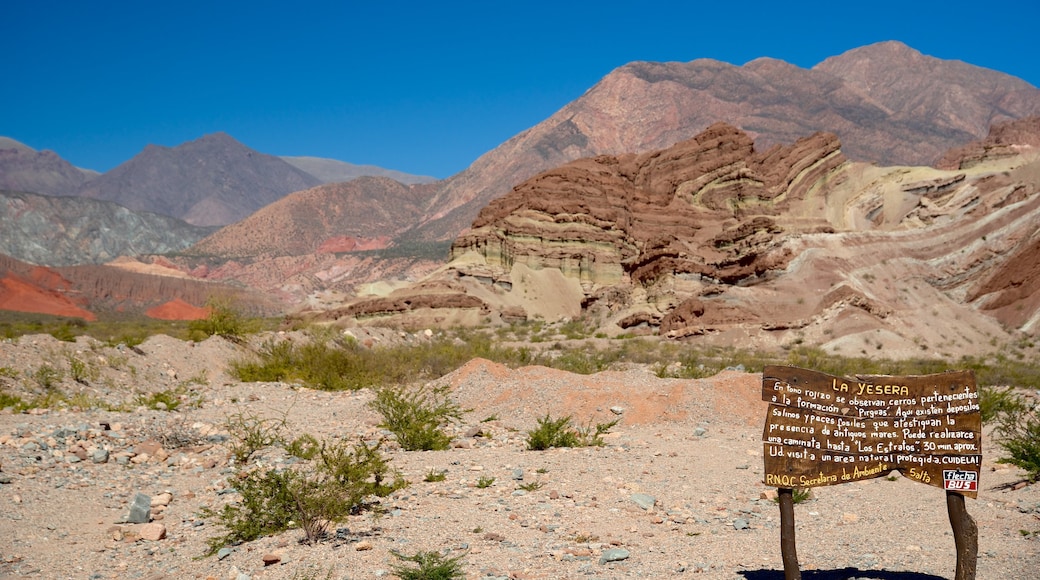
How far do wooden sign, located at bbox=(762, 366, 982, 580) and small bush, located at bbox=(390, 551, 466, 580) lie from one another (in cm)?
261

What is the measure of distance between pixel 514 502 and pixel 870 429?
14.0ft

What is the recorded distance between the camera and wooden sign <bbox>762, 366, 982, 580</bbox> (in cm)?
549

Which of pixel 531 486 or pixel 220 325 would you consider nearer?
pixel 531 486

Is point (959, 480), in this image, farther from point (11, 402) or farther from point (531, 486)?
point (11, 402)

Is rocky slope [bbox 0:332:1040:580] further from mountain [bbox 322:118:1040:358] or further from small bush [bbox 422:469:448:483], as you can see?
Result: mountain [bbox 322:118:1040:358]

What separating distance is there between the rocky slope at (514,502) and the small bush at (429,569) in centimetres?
22

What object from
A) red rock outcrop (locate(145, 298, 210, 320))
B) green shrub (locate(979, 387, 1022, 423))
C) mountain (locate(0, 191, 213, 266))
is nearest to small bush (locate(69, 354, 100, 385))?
green shrub (locate(979, 387, 1022, 423))

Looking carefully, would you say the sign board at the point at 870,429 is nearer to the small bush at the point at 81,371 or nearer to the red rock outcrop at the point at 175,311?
the small bush at the point at 81,371

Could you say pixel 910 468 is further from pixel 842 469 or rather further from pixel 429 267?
pixel 429 267

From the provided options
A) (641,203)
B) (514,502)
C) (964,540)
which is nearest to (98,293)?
(641,203)

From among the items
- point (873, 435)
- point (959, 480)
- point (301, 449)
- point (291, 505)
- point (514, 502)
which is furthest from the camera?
point (301, 449)

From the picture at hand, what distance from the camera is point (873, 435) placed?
5.61 metres

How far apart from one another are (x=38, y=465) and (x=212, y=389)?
682cm

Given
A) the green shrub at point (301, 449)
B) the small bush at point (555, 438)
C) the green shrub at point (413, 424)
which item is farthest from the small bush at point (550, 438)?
A: the green shrub at point (301, 449)
